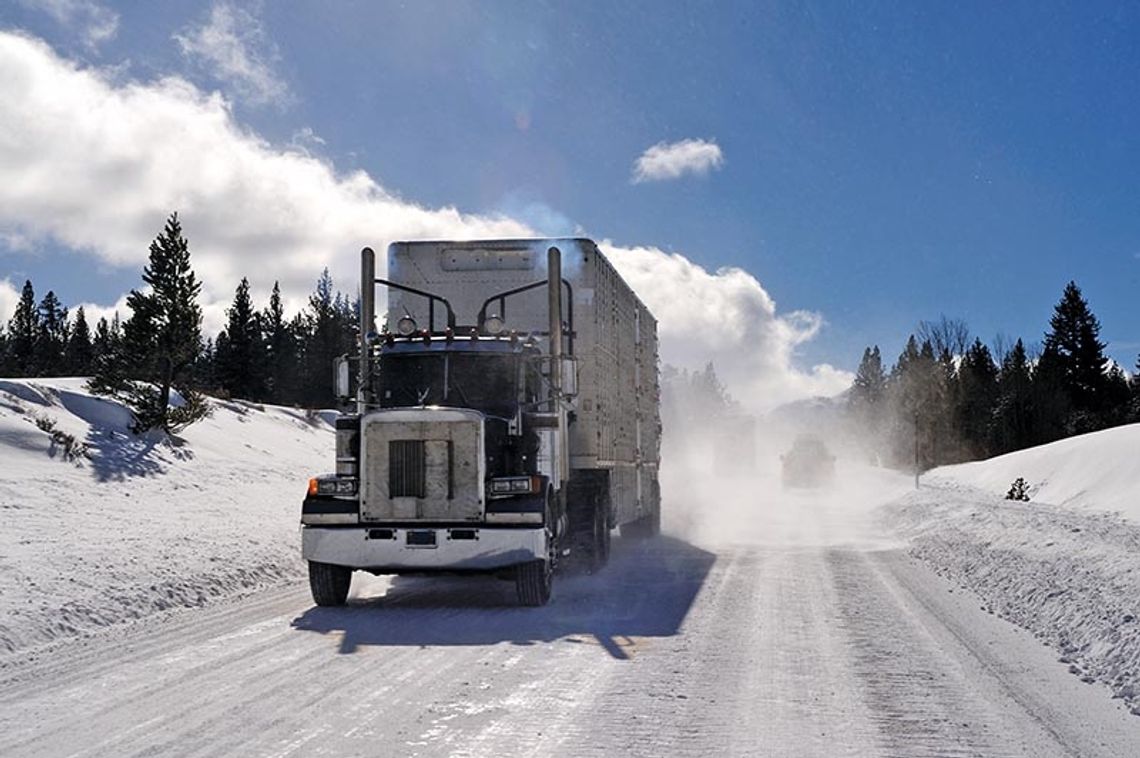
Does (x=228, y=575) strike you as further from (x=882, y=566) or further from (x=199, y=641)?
(x=882, y=566)

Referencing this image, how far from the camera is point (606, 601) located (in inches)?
458

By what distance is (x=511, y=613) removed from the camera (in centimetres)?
1069

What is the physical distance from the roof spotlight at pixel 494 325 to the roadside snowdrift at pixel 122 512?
453cm

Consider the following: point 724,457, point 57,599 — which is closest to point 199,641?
point 57,599

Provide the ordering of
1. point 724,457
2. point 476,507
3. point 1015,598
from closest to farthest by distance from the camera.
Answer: point 476,507
point 1015,598
point 724,457

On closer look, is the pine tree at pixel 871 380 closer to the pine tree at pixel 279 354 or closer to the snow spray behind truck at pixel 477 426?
the pine tree at pixel 279 354

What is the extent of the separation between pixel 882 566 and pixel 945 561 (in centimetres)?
125

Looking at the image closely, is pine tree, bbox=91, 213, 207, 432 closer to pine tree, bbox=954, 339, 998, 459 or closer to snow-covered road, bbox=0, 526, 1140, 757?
snow-covered road, bbox=0, 526, 1140, 757

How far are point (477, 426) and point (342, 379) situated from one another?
226 cm

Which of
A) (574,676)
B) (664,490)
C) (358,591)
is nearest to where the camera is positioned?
(574,676)

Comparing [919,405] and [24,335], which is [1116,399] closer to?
[919,405]

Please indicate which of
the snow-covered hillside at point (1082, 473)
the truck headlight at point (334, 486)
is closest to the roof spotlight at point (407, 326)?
the truck headlight at point (334, 486)

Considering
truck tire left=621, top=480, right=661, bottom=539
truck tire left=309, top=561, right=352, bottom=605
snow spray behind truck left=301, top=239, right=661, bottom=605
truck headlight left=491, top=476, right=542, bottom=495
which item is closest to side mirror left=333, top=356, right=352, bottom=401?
snow spray behind truck left=301, top=239, right=661, bottom=605

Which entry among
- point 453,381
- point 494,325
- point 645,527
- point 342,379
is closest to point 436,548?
point 453,381
